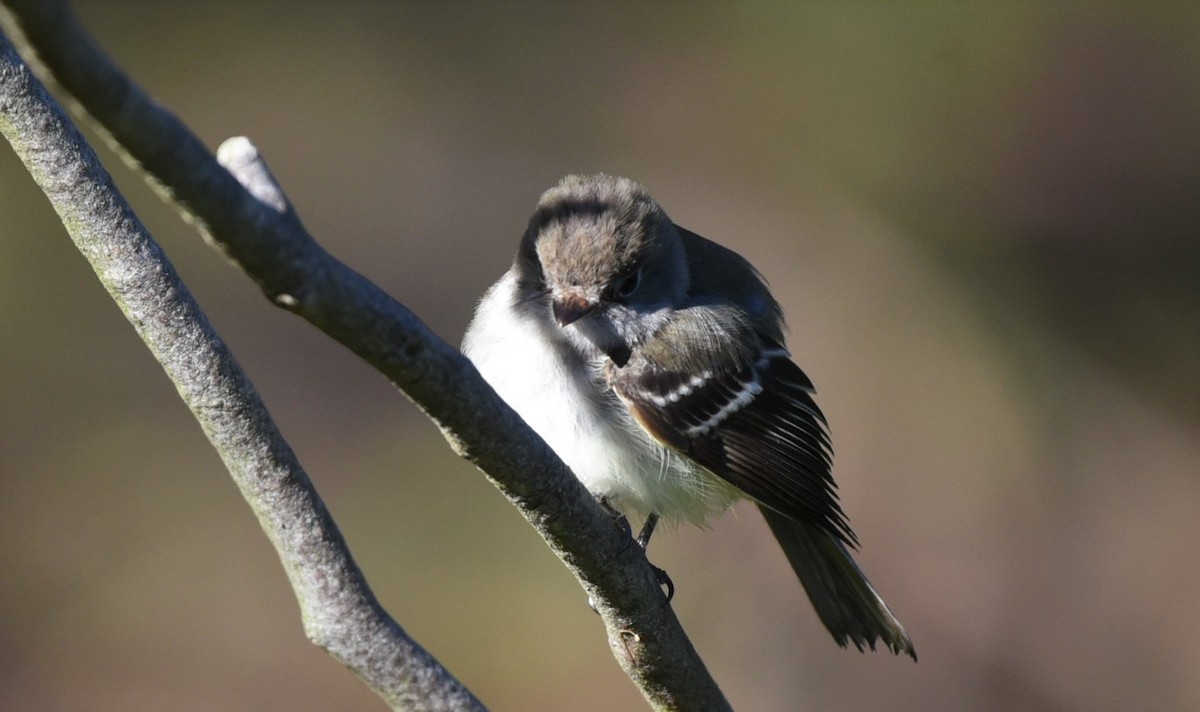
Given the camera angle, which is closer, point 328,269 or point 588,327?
point 328,269

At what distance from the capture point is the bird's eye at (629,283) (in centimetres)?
287

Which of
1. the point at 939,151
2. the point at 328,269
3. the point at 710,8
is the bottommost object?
the point at 328,269

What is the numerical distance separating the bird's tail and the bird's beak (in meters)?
0.82

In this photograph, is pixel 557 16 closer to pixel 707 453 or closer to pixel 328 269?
pixel 707 453

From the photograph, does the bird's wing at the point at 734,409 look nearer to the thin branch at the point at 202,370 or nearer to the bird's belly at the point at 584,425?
the bird's belly at the point at 584,425

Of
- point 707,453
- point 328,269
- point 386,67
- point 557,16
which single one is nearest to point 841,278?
point 557,16

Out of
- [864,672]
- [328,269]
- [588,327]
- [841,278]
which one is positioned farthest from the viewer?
[841,278]

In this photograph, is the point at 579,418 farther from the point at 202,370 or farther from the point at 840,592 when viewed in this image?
the point at 202,370

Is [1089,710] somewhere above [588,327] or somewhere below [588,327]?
below

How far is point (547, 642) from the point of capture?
4.88m

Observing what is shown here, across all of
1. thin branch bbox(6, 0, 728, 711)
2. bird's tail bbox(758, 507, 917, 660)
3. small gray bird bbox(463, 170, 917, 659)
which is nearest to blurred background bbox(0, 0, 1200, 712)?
bird's tail bbox(758, 507, 917, 660)

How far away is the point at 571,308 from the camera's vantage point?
2.72 metres

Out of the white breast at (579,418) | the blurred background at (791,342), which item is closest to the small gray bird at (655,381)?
the white breast at (579,418)

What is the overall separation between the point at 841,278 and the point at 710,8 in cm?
175
